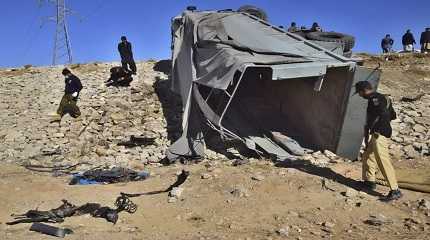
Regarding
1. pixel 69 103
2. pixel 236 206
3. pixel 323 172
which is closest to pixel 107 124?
pixel 69 103

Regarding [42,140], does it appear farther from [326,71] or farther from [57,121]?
[326,71]

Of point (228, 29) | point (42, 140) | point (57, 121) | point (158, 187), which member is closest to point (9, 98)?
point (57, 121)

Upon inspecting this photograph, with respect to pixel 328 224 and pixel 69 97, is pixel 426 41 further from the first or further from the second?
pixel 328 224

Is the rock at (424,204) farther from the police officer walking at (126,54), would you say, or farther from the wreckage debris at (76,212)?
the police officer walking at (126,54)

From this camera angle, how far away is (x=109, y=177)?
7457 millimetres

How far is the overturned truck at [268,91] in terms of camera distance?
26.3 feet

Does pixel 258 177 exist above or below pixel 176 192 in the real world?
above

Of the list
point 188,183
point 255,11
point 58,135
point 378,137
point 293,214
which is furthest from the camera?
point 255,11

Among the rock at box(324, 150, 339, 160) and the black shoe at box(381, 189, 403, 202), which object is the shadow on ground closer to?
the black shoe at box(381, 189, 403, 202)

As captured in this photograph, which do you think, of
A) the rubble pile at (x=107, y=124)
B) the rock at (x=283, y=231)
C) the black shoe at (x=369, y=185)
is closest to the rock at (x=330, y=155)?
the rubble pile at (x=107, y=124)

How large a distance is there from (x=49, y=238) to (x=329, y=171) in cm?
381

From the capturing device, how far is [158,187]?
273 inches

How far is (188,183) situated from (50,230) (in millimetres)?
2146

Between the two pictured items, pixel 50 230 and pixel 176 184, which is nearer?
pixel 50 230
